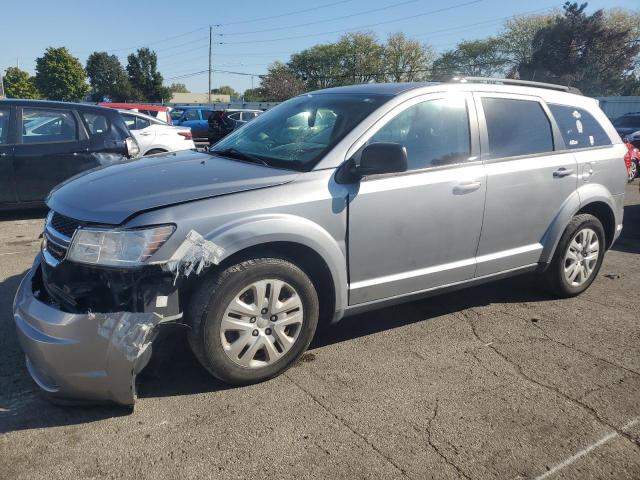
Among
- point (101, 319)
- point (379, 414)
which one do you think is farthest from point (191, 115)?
point (379, 414)

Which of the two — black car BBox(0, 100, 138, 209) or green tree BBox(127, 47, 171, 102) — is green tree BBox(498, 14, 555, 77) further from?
black car BBox(0, 100, 138, 209)

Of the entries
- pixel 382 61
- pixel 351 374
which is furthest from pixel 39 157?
pixel 382 61

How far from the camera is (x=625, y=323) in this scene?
4211mm

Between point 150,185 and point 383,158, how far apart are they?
53.4 inches

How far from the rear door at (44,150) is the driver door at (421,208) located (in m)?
5.28

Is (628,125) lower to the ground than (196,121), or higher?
lower

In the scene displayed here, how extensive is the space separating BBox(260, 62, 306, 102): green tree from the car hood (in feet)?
230

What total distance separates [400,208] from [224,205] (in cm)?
116

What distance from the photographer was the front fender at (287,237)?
2.81m

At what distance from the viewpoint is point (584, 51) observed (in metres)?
47.4

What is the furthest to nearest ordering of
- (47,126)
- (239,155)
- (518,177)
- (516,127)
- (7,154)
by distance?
1. (47,126)
2. (7,154)
3. (516,127)
4. (518,177)
5. (239,155)

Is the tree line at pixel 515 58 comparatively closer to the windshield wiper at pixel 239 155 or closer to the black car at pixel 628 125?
the black car at pixel 628 125

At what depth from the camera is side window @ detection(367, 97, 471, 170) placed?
3.52 metres

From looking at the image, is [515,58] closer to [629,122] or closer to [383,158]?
[629,122]
